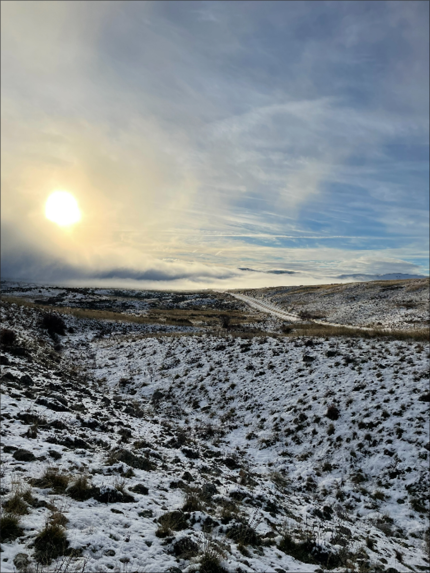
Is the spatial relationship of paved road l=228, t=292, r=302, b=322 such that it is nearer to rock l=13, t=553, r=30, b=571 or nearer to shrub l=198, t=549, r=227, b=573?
shrub l=198, t=549, r=227, b=573

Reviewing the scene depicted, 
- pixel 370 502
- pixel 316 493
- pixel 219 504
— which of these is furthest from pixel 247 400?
pixel 219 504

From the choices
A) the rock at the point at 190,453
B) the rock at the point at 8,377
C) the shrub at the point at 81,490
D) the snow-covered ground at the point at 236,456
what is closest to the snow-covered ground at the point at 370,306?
the snow-covered ground at the point at 236,456

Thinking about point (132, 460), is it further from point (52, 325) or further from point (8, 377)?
point (52, 325)

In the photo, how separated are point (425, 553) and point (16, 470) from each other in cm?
1134

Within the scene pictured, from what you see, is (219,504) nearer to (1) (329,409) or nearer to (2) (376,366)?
(1) (329,409)

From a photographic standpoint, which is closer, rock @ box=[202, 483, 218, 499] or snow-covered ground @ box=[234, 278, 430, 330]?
rock @ box=[202, 483, 218, 499]

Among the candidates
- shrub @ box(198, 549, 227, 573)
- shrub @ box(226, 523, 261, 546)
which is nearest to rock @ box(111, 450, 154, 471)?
shrub @ box(226, 523, 261, 546)

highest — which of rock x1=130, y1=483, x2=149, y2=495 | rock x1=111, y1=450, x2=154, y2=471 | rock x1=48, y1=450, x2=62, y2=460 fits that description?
rock x1=48, y1=450, x2=62, y2=460

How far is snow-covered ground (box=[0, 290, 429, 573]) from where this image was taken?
20.2 ft

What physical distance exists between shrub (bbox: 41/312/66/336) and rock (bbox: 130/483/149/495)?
99.1 feet

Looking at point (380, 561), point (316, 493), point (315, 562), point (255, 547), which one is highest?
point (255, 547)

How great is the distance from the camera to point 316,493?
1112cm

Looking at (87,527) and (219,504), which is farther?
(219,504)

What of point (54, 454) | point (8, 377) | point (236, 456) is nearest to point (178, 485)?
point (54, 454)
